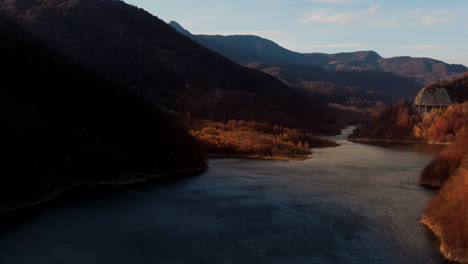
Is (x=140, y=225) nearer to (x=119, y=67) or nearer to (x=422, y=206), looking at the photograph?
(x=422, y=206)

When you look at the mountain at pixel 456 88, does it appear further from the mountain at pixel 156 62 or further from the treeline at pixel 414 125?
the mountain at pixel 156 62

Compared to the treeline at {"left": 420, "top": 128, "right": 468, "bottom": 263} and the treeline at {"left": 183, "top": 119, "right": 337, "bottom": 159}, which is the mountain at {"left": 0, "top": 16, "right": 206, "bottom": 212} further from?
the treeline at {"left": 420, "top": 128, "right": 468, "bottom": 263}

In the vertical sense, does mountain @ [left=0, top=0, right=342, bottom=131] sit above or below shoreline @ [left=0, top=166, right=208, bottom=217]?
above

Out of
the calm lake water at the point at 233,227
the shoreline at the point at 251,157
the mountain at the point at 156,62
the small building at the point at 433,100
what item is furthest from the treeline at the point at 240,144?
the small building at the point at 433,100

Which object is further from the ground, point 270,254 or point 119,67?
point 119,67

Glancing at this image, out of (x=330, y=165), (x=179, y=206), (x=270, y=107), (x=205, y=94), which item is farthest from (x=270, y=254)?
(x=270, y=107)

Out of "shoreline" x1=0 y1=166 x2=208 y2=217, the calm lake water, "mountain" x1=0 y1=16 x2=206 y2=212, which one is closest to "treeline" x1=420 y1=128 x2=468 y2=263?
the calm lake water
